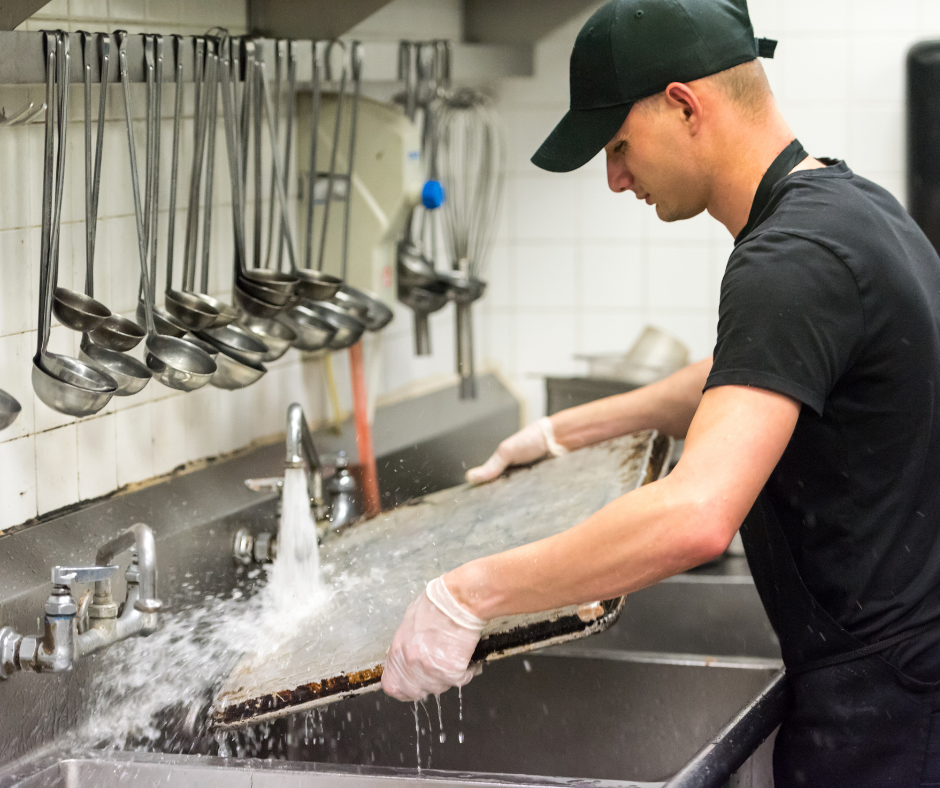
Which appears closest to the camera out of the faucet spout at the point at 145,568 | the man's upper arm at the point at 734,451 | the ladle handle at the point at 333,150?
the man's upper arm at the point at 734,451

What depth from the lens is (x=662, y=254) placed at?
2.69m

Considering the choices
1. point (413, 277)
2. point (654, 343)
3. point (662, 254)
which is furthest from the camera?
point (662, 254)

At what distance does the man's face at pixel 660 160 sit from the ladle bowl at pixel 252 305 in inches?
22.0

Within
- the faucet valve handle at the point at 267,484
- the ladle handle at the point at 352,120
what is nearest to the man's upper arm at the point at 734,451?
the faucet valve handle at the point at 267,484

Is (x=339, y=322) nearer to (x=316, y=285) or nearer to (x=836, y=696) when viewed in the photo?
(x=316, y=285)

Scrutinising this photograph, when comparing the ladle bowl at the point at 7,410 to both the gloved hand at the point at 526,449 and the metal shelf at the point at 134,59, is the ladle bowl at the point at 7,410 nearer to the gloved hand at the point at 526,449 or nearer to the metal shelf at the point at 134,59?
the metal shelf at the point at 134,59

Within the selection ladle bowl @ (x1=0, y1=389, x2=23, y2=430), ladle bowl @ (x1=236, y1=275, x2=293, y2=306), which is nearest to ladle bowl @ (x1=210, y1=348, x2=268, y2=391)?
ladle bowl @ (x1=236, y1=275, x2=293, y2=306)

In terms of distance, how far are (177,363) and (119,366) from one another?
72mm

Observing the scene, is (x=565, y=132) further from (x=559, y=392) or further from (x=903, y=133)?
(x=903, y=133)

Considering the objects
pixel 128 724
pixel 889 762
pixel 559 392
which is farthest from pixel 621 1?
pixel 559 392

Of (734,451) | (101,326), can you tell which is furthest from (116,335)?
(734,451)

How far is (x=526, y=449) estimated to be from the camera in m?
1.61

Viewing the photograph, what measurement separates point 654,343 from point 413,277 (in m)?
0.71

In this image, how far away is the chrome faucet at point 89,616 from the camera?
1080mm
